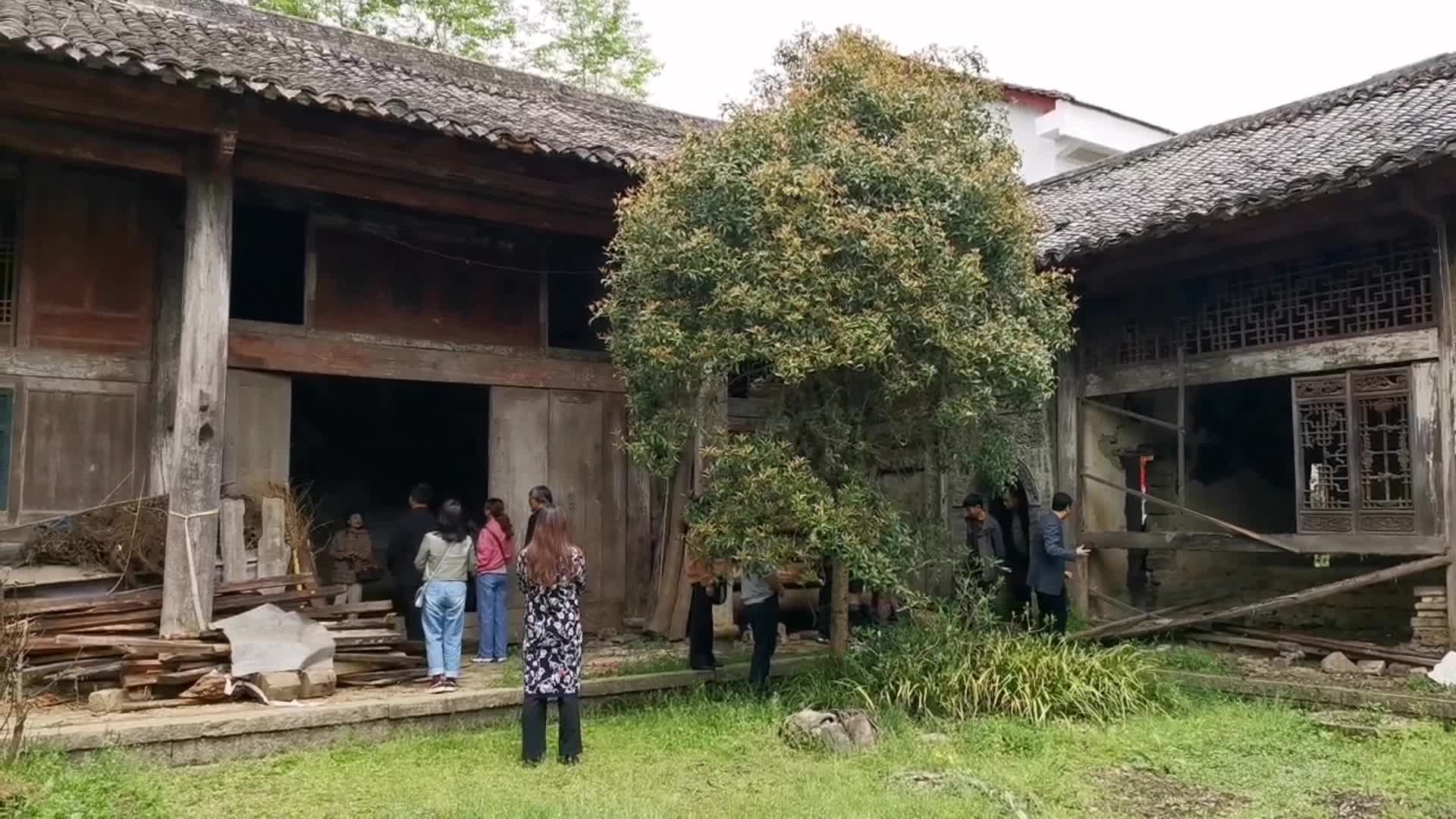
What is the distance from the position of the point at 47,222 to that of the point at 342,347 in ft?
7.28

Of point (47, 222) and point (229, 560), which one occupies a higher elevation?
point (47, 222)

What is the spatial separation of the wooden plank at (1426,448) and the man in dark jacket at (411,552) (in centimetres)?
731

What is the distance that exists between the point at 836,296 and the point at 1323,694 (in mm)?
4282

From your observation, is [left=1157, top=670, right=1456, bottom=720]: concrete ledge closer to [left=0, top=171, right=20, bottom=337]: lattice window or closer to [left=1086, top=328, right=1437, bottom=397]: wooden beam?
[left=1086, top=328, right=1437, bottom=397]: wooden beam

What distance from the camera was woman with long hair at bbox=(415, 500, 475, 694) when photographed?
7762mm

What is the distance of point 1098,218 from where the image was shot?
10.4 metres

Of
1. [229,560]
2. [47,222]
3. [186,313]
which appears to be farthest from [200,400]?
[47,222]

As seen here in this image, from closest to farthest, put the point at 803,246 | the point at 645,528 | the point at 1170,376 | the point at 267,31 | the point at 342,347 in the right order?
the point at 803,246
the point at 342,347
the point at 1170,376
the point at 645,528
the point at 267,31

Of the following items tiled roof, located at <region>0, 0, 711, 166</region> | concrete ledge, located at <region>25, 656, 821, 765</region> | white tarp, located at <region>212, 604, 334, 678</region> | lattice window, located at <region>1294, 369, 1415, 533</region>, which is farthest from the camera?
lattice window, located at <region>1294, 369, 1415, 533</region>

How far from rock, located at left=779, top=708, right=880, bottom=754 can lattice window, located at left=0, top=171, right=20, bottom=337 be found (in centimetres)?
609

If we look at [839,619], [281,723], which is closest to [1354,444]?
[839,619]

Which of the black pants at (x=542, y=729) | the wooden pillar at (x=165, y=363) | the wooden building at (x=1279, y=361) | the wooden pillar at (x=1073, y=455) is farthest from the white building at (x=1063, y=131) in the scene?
the black pants at (x=542, y=729)

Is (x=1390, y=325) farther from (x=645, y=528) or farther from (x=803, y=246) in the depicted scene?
(x=645, y=528)

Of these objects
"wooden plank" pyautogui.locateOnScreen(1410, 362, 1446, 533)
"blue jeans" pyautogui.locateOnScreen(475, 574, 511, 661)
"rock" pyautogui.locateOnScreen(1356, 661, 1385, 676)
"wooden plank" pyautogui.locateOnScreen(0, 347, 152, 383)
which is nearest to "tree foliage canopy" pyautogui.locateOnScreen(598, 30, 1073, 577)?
"blue jeans" pyautogui.locateOnScreen(475, 574, 511, 661)
